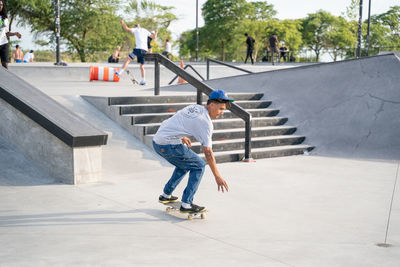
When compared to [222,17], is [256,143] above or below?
below

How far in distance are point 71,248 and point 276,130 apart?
7080 millimetres

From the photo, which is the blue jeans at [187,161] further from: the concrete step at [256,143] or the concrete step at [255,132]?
the concrete step at [255,132]

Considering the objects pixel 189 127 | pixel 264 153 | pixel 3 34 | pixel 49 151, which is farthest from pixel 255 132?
pixel 3 34

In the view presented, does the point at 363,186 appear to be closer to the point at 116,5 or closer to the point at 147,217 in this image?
the point at 147,217

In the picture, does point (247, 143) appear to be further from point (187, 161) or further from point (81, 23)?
point (81, 23)

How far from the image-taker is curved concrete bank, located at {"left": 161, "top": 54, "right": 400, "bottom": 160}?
995cm

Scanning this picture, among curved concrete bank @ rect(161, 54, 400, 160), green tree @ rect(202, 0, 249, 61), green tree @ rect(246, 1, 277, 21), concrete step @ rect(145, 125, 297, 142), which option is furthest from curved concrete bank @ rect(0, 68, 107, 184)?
green tree @ rect(246, 1, 277, 21)

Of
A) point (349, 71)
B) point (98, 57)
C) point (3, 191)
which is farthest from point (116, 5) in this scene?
point (3, 191)

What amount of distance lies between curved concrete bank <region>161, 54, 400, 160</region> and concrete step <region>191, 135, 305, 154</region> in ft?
1.46

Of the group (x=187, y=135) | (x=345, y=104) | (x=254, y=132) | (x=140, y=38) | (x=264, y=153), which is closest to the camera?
(x=187, y=135)

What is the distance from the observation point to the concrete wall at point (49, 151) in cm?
665

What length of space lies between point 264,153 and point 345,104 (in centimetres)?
269

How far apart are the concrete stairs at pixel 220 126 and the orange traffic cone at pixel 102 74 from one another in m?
7.08

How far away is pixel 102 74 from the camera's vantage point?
55.3ft
